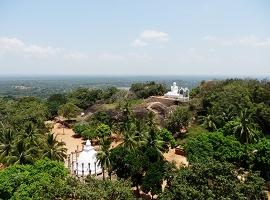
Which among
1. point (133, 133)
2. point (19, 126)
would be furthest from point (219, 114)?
point (19, 126)

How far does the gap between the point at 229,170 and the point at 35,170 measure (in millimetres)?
14697

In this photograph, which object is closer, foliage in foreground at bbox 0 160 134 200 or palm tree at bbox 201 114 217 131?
foliage in foreground at bbox 0 160 134 200

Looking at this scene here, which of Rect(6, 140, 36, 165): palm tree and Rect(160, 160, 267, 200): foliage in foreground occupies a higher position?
Rect(160, 160, 267, 200): foliage in foreground

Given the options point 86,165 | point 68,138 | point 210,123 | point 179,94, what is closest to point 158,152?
point 86,165

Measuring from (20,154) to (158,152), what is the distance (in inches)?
498

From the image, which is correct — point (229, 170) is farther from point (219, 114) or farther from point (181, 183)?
point (219, 114)

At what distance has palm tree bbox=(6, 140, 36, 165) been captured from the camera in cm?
3253

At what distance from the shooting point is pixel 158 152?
34.1 metres

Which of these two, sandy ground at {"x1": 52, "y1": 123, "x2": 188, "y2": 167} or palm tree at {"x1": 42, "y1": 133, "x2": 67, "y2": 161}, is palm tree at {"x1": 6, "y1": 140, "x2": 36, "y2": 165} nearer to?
palm tree at {"x1": 42, "y1": 133, "x2": 67, "y2": 161}

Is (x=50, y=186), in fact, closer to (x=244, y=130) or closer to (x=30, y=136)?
(x=30, y=136)

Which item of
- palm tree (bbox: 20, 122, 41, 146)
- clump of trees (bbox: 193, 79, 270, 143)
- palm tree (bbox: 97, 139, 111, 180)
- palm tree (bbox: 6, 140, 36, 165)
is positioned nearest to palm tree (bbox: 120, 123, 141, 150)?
palm tree (bbox: 97, 139, 111, 180)

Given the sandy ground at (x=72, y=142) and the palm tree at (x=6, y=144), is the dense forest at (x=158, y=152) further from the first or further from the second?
the sandy ground at (x=72, y=142)


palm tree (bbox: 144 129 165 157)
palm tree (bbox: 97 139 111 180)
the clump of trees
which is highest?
the clump of trees

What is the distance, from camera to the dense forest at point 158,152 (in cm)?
2280
